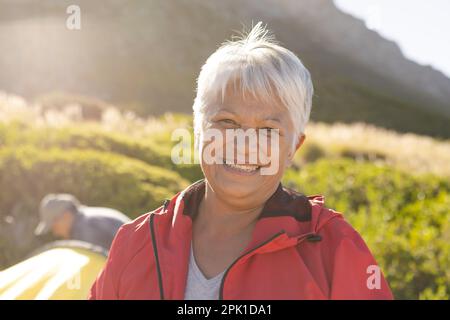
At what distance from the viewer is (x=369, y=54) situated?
47938mm

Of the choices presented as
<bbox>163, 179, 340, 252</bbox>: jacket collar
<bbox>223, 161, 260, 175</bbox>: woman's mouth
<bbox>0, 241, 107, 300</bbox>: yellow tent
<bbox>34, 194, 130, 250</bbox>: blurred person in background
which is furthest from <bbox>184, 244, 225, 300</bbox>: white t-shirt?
<bbox>34, 194, 130, 250</bbox>: blurred person in background

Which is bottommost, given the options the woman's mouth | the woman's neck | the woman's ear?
the woman's neck

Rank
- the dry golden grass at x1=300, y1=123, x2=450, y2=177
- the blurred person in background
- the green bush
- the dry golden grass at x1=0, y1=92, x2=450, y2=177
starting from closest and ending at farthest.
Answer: the blurred person in background
the green bush
the dry golden grass at x1=0, y1=92, x2=450, y2=177
the dry golden grass at x1=300, y1=123, x2=450, y2=177

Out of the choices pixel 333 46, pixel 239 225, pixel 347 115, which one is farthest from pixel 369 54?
pixel 239 225

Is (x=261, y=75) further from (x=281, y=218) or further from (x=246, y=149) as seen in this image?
(x=281, y=218)

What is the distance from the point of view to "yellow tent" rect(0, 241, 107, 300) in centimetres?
371

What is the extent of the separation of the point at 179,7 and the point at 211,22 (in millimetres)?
2692

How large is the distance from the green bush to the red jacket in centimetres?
436

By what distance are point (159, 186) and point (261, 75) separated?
7530mm

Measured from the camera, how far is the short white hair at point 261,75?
2.29 meters

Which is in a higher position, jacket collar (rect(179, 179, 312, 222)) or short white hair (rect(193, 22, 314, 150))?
short white hair (rect(193, 22, 314, 150))

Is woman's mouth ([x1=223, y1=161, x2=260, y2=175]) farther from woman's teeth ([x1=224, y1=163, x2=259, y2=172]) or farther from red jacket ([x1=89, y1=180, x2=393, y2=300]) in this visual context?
red jacket ([x1=89, y1=180, x2=393, y2=300])

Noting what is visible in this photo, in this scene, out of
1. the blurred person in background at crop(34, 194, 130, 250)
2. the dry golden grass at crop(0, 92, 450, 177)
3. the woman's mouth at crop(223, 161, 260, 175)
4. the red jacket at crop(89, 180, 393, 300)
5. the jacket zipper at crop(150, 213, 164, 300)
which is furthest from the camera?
the dry golden grass at crop(0, 92, 450, 177)
